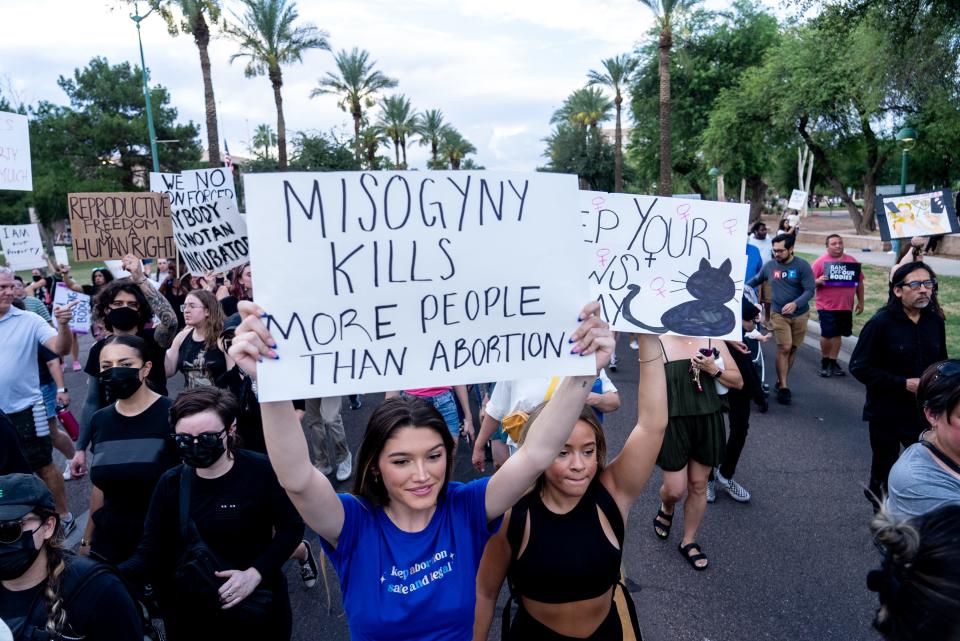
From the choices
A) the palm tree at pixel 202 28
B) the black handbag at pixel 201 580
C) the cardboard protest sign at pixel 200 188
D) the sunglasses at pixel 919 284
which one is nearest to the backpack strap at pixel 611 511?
the black handbag at pixel 201 580

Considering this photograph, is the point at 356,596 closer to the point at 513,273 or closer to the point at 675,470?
the point at 513,273

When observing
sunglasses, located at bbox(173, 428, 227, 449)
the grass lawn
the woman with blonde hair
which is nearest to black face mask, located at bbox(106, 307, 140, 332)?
the woman with blonde hair

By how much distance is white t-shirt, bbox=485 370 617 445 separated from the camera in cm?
379

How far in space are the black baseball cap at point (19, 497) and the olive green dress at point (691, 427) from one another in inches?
133

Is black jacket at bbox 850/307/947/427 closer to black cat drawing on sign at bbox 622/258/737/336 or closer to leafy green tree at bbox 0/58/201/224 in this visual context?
black cat drawing on sign at bbox 622/258/737/336

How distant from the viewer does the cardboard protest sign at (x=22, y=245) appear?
9.40 m

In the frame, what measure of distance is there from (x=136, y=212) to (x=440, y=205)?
18.7 feet

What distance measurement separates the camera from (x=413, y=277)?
1.89 metres

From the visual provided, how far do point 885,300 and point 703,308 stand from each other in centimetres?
1295

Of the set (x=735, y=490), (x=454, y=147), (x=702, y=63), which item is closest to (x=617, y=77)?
(x=702, y=63)

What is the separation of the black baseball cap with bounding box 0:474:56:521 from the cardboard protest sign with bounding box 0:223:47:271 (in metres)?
8.85

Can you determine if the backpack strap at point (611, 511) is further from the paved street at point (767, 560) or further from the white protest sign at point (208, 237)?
the white protest sign at point (208, 237)

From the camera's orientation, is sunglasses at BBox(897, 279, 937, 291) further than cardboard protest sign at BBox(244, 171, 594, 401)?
Yes

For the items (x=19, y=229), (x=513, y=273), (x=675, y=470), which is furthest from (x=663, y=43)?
(x=513, y=273)
